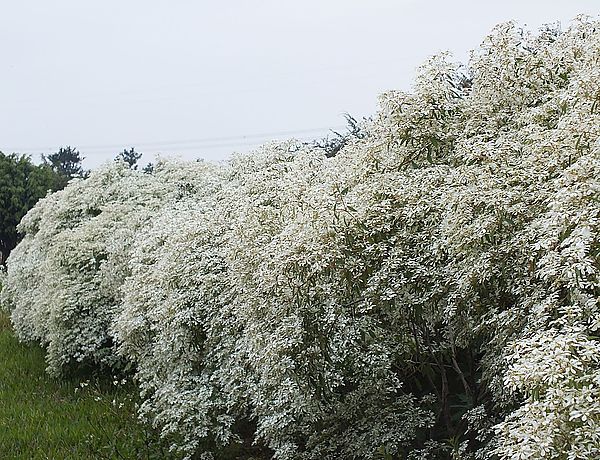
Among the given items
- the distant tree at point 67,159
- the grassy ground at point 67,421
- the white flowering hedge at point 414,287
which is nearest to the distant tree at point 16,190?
the grassy ground at point 67,421

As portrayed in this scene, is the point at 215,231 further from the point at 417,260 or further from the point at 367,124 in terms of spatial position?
the point at 417,260

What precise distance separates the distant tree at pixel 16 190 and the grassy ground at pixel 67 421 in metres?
15.7

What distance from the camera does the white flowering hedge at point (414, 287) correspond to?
274cm

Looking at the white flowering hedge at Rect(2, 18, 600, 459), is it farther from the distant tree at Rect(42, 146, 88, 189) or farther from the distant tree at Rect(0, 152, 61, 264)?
the distant tree at Rect(42, 146, 88, 189)

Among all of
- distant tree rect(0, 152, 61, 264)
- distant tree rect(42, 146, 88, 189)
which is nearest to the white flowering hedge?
distant tree rect(0, 152, 61, 264)

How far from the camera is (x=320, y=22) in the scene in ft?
60.6

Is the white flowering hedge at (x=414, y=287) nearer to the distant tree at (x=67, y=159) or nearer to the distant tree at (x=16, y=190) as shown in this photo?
the distant tree at (x=16, y=190)

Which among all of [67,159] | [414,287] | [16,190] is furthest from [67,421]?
[67,159]

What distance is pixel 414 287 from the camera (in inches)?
147

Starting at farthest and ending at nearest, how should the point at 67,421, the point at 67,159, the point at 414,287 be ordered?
the point at 67,159
the point at 67,421
the point at 414,287

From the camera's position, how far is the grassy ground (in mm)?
5801

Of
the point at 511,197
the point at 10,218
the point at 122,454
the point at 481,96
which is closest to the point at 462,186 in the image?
the point at 511,197

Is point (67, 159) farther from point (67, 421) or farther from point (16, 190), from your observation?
point (67, 421)

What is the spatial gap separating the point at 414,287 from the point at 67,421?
4256 mm
